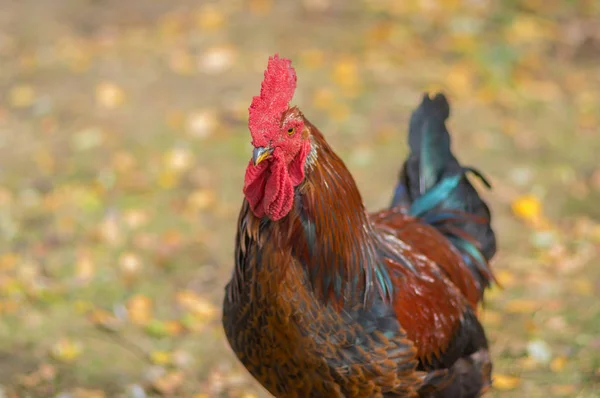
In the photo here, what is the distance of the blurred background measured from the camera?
548 cm

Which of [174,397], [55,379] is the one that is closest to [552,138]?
[174,397]

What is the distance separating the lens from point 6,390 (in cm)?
489

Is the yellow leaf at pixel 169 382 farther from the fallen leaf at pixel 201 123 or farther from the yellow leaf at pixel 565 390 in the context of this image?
the fallen leaf at pixel 201 123

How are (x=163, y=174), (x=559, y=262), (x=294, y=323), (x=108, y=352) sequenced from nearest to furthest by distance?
(x=294, y=323) → (x=108, y=352) → (x=559, y=262) → (x=163, y=174)

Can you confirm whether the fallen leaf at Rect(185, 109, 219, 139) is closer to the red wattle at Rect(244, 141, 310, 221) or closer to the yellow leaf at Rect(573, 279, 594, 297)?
the yellow leaf at Rect(573, 279, 594, 297)

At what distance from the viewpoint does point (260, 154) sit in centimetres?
313

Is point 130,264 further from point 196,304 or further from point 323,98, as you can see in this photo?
point 323,98

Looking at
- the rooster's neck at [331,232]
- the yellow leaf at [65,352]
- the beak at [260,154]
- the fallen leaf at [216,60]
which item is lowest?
the rooster's neck at [331,232]

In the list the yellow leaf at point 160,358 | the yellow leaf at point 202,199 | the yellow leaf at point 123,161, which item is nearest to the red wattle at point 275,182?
the yellow leaf at point 160,358

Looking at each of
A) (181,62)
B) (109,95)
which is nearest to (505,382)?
(109,95)

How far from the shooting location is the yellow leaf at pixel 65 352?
17.5 ft

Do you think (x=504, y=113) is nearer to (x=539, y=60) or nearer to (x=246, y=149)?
(x=539, y=60)

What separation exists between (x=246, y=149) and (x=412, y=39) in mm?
3047

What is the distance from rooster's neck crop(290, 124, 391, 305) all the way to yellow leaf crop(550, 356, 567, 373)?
2182 millimetres
